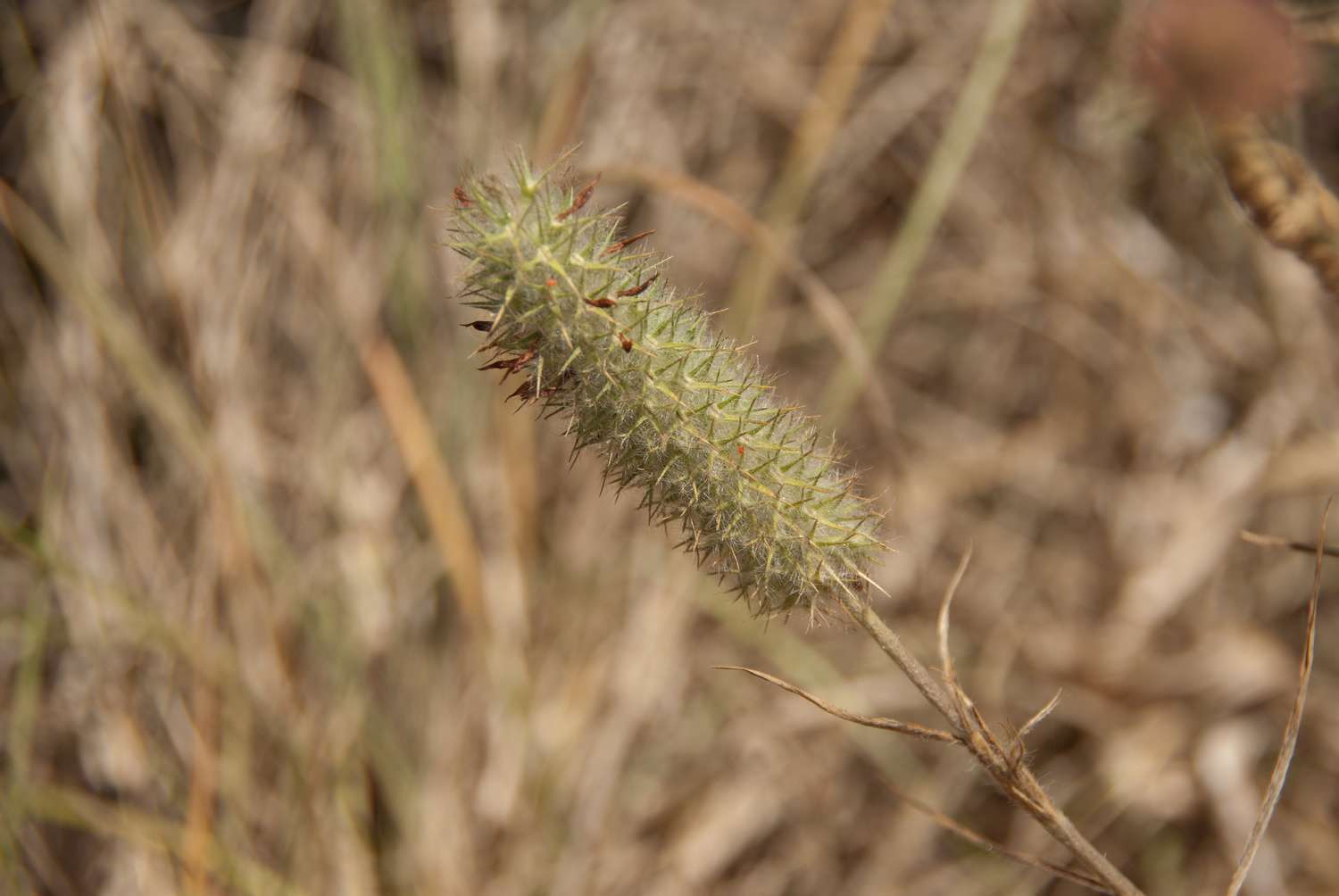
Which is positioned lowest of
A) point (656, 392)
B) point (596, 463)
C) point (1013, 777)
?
point (596, 463)

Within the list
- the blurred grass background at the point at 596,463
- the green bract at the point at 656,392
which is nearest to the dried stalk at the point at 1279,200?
the green bract at the point at 656,392

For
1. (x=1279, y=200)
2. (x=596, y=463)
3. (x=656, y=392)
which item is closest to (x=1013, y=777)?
(x=656, y=392)

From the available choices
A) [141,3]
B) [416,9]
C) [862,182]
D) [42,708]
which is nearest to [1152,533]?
[862,182]

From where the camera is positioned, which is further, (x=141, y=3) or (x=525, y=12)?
(x=525, y=12)

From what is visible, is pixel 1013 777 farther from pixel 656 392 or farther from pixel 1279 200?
pixel 1279 200

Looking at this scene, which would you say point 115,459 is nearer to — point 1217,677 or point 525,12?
point 525,12

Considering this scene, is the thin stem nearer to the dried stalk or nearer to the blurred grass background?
the dried stalk

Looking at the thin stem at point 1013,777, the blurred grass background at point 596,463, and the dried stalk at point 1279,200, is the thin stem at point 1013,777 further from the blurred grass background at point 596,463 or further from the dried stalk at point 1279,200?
the blurred grass background at point 596,463
